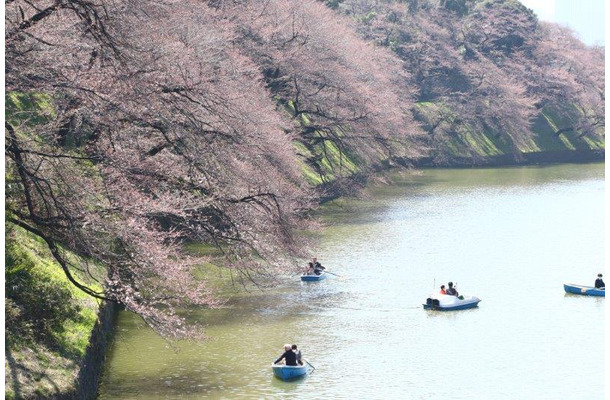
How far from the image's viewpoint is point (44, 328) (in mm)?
16750

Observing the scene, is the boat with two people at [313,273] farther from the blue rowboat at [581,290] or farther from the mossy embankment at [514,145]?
the mossy embankment at [514,145]

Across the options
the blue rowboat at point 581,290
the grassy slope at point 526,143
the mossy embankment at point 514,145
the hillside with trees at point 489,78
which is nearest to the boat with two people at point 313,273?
the blue rowboat at point 581,290

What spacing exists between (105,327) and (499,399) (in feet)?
26.6

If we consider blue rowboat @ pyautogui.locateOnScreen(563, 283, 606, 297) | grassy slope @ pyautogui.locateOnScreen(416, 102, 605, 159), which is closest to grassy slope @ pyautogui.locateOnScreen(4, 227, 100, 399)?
blue rowboat @ pyautogui.locateOnScreen(563, 283, 606, 297)

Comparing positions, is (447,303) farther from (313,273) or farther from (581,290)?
(313,273)

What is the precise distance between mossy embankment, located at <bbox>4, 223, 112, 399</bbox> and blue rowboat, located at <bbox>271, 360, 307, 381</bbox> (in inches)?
134

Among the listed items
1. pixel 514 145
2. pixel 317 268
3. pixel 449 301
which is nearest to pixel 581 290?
pixel 449 301

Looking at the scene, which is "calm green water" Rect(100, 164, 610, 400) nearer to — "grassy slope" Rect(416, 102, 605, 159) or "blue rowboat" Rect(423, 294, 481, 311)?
"blue rowboat" Rect(423, 294, 481, 311)

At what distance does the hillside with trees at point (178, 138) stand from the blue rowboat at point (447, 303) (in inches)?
141

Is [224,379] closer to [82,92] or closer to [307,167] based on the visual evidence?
[82,92]

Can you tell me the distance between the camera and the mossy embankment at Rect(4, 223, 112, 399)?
1487 centimetres

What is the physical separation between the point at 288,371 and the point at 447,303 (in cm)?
783

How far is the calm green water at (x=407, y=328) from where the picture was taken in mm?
19453

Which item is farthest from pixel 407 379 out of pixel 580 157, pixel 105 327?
pixel 580 157
